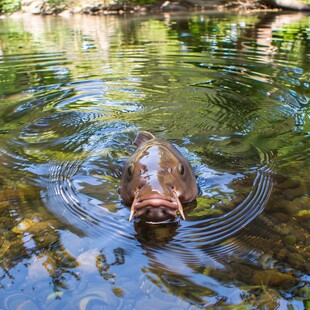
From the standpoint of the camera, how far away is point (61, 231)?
312cm

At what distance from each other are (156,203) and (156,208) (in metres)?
0.11

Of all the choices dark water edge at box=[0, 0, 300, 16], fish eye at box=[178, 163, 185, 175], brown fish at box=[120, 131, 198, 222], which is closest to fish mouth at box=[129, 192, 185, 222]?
brown fish at box=[120, 131, 198, 222]

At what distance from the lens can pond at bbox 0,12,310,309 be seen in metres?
2.53

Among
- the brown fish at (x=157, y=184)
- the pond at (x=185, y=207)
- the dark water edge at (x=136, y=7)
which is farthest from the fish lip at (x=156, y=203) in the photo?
the dark water edge at (x=136, y=7)

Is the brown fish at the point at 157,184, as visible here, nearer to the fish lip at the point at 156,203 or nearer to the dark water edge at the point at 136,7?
the fish lip at the point at 156,203

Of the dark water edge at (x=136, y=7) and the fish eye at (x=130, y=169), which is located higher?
the dark water edge at (x=136, y=7)

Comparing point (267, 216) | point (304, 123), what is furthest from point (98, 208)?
point (304, 123)

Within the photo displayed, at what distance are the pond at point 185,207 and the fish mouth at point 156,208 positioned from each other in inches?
3.1

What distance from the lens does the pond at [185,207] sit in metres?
2.53

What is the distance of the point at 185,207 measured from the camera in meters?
3.35

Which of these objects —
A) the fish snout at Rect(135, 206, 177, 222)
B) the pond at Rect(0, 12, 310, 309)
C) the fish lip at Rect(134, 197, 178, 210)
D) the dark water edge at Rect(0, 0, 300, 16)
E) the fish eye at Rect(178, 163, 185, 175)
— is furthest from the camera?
the dark water edge at Rect(0, 0, 300, 16)

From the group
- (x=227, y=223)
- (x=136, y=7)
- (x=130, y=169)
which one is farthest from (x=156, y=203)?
(x=136, y=7)

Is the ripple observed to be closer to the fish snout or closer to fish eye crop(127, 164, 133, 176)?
the fish snout

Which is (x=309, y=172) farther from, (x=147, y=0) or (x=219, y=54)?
(x=147, y=0)
